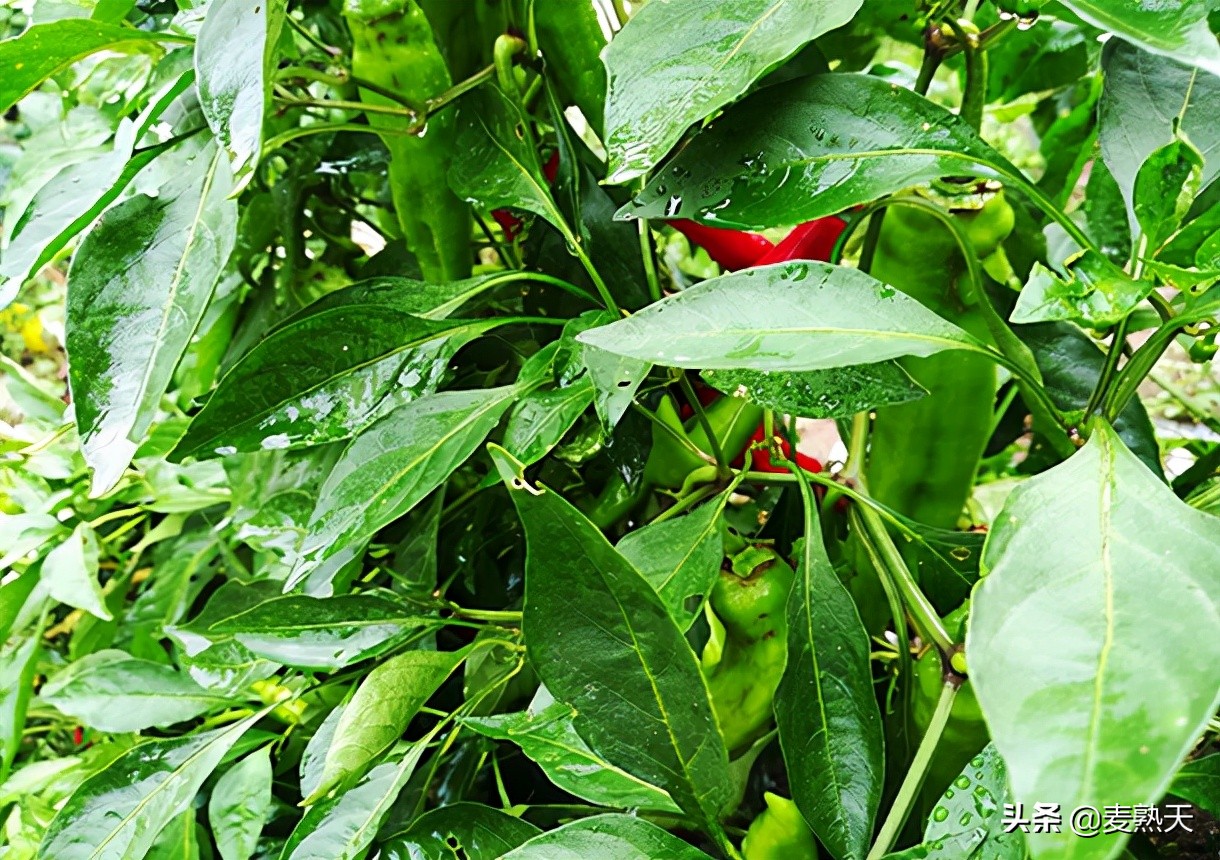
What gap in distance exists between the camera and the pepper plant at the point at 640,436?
0.31 meters

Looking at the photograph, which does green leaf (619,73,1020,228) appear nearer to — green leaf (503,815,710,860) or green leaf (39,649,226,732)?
green leaf (503,815,710,860)

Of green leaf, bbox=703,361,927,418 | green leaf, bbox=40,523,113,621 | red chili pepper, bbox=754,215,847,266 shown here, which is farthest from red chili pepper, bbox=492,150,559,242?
green leaf, bbox=40,523,113,621

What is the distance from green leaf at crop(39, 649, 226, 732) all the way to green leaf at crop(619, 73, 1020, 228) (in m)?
0.41

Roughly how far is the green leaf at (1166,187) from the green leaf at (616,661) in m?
0.25

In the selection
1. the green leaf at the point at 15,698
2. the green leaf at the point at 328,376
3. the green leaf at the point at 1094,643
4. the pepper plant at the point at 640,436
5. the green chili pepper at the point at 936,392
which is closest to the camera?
the green leaf at the point at 1094,643

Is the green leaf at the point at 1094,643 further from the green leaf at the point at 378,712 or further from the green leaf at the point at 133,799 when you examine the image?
the green leaf at the point at 133,799

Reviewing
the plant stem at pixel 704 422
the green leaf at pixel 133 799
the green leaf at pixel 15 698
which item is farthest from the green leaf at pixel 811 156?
the green leaf at pixel 15 698

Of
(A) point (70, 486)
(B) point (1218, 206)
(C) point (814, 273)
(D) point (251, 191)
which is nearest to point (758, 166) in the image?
(C) point (814, 273)

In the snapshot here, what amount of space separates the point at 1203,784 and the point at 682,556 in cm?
24

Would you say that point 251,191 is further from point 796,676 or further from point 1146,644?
point 1146,644

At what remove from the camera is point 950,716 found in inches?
18.0

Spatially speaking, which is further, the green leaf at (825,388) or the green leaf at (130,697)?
the green leaf at (130,697)

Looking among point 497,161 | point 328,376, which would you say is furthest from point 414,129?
point 328,376

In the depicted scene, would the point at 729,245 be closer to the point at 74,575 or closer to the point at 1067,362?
the point at 1067,362
